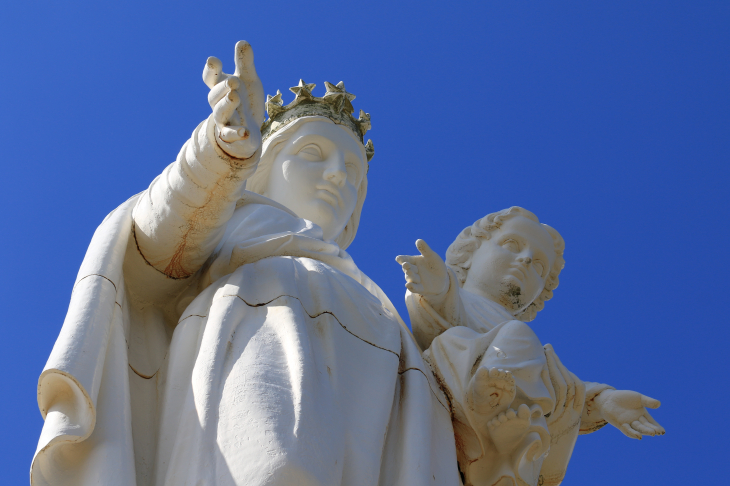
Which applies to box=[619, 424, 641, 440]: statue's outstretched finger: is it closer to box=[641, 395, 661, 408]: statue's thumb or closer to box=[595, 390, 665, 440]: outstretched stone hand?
box=[595, 390, 665, 440]: outstretched stone hand

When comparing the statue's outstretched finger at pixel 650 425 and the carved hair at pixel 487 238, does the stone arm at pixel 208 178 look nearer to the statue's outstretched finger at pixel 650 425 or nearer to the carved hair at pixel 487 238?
the carved hair at pixel 487 238

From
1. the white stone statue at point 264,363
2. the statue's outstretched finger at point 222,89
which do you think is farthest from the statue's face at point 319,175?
the statue's outstretched finger at point 222,89

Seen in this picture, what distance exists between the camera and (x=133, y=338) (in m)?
6.18

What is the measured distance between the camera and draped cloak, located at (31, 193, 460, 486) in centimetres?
493

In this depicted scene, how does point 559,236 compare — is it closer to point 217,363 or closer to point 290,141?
point 290,141

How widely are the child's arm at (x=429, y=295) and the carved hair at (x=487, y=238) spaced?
94 centimetres

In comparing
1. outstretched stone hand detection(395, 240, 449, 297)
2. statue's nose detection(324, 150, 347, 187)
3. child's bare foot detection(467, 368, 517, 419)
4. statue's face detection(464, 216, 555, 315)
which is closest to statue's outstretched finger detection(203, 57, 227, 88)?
outstretched stone hand detection(395, 240, 449, 297)

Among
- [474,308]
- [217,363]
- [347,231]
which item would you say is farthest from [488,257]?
[217,363]

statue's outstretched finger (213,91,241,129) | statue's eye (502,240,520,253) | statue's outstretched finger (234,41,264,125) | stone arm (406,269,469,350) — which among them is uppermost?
statue's eye (502,240,520,253)

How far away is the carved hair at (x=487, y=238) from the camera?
25.5 feet

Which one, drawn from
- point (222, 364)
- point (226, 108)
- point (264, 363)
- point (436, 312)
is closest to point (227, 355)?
point (222, 364)

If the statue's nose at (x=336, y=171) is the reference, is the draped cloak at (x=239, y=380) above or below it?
below

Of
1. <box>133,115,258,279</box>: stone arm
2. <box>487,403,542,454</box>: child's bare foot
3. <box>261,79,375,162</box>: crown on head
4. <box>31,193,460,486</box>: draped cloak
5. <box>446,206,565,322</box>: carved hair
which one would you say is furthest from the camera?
<box>261,79,375,162</box>: crown on head

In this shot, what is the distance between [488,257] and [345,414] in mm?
2489
